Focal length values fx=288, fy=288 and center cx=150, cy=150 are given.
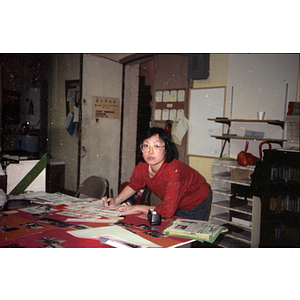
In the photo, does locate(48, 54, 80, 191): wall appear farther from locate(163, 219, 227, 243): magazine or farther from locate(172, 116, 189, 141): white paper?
locate(163, 219, 227, 243): magazine

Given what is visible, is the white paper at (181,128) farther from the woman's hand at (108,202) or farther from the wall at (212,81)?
the woman's hand at (108,202)

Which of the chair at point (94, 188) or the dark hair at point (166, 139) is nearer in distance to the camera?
the dark hair at point (166, 139)

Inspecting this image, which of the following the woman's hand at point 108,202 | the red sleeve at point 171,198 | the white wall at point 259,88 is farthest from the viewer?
the white wall at point 259,88

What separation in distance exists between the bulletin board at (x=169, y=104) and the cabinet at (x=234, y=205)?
30.4 inches

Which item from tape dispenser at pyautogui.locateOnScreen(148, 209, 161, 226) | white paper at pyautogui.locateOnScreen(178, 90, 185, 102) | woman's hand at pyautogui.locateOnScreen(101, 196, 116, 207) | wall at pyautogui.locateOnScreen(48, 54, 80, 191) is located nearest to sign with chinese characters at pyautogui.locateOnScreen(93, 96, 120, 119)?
wall at pyautogui.locateOnScreen(48, 54, 80, 191)

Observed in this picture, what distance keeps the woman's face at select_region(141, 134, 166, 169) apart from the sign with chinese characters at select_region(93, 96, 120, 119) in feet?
4.26

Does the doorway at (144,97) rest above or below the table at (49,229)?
above

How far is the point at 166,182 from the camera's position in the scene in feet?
6.78

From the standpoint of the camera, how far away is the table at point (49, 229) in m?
1.42

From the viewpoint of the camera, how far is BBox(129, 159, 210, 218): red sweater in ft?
6.25

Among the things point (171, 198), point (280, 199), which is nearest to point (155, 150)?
point (171, 198)

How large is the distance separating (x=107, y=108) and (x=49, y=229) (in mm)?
2042

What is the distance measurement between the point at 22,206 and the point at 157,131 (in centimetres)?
110

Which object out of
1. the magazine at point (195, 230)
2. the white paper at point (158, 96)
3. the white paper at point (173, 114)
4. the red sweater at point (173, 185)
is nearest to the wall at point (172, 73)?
the white paper at point (158, 96)
